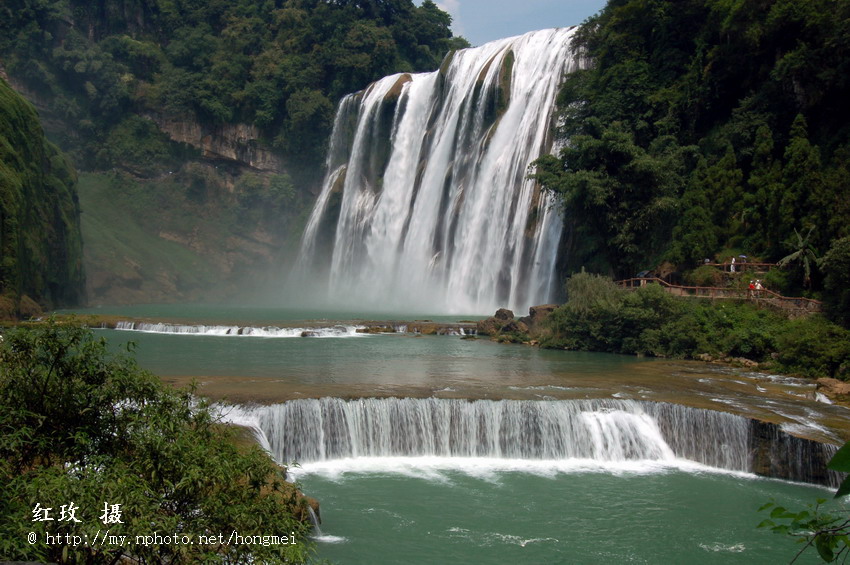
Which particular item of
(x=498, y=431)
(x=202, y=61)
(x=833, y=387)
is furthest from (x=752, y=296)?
(x=202, y=61)

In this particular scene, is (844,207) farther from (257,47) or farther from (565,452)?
(257,47)

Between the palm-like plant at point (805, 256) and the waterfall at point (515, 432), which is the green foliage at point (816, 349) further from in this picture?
the waterfall at point (515, 432)

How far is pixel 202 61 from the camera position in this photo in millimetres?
73125

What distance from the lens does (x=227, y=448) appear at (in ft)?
26.5

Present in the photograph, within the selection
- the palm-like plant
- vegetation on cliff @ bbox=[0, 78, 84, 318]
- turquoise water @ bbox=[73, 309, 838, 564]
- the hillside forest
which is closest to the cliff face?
the hillside forest

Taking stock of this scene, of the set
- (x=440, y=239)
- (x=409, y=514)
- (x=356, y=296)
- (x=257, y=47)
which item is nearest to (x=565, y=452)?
(x=409, y=514)

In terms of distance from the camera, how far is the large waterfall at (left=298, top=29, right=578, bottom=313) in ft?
140

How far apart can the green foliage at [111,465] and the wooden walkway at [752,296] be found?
829 inches

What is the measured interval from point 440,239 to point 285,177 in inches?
1001

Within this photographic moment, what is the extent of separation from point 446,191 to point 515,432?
34.5 m

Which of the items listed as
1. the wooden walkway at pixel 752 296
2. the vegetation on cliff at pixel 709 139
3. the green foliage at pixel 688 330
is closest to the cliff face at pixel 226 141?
the vegetation on cliff at pixel 709 139

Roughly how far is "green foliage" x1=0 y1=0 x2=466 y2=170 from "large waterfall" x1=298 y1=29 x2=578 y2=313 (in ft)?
23.6

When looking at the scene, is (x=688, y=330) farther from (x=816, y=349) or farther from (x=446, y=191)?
(x=446, y=191)

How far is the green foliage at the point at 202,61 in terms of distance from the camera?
67062mm
